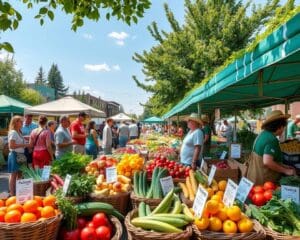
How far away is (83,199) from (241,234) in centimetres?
160

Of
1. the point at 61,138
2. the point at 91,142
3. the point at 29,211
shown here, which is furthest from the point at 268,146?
the point at 91,142

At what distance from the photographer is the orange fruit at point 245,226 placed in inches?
86.4

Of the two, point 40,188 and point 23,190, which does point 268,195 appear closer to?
point 23,190

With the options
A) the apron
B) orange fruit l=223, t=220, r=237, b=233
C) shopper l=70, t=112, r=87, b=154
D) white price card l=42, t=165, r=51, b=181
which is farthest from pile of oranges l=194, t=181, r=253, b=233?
shopper l=70, t=112, r=87, b=154

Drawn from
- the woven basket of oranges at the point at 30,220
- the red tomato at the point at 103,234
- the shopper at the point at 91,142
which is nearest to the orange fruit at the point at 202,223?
the red tomato at the point at 103,234

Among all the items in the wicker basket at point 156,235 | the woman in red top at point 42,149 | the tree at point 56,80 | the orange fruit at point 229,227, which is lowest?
the wicker basket at point 156,235

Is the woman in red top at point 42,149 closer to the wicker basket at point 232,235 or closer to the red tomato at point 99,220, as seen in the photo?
the red tomato at point 99,220

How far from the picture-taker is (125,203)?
3.31 metres

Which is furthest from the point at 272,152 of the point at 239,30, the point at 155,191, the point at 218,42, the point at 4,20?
the point at 239,30

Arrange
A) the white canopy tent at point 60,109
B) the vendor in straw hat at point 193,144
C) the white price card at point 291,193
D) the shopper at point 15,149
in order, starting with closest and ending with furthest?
the white price card at point 291,193
the vendor in straw hat at point 193,144
the shopper at point 15,149
the white canopy tent at point 60,109

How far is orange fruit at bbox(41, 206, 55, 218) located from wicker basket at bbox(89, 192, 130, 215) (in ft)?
2.45

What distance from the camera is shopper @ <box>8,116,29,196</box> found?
6.19m

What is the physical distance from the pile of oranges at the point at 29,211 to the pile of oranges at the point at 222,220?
1.08m

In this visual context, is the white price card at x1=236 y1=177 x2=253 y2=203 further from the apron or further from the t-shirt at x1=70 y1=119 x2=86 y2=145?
the t-shirt at x1=70 y1=119 x2=86 y2=145
